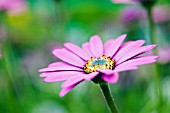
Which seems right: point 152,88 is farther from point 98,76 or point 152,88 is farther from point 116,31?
point 98,76

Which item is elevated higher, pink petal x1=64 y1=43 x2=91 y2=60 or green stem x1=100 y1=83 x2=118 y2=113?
pink petal x1=64 y1=43 x2=91 y2=60

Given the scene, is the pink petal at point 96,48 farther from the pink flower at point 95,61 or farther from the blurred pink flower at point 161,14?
the blurred pink flower at point 161,14

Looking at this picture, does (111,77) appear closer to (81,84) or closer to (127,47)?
(127,47)

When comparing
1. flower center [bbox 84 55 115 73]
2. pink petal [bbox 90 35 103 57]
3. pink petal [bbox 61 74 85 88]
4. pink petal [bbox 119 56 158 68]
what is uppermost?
pink petal [bbox 119 56 158 68]

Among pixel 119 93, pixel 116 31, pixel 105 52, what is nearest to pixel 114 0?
pixel 105 52

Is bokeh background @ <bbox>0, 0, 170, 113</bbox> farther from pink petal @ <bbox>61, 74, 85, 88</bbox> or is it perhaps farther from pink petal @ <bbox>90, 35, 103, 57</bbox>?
pink petal @ <bbox>61, 74, 85, 88</bbox>

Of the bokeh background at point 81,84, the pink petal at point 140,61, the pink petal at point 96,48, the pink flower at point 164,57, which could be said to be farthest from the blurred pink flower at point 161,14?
the pink petal at point 140,61

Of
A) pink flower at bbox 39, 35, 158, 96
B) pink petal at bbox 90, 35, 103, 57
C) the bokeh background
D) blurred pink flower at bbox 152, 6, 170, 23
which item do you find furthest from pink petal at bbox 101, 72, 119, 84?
blurred pink flower at bbox 152, 6, 170, 23

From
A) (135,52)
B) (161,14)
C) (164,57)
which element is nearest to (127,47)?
(135,52)
